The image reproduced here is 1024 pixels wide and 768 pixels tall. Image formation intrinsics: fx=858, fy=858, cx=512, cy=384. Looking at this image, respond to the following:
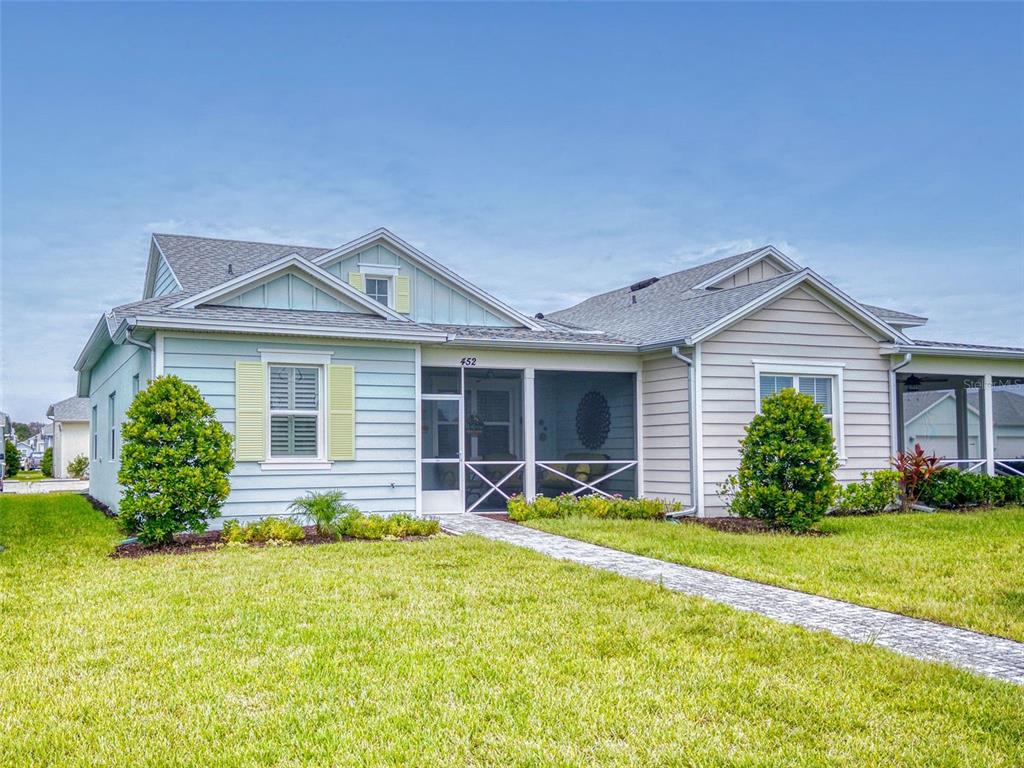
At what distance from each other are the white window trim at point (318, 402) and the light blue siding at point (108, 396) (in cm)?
172

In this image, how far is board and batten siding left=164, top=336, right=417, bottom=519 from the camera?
11.8 m

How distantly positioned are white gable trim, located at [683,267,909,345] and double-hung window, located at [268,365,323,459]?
5827 millimetres

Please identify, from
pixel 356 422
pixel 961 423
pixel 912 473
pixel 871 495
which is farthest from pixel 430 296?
pixel 961 423

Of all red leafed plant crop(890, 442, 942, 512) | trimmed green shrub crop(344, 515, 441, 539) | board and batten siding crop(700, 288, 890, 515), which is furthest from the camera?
red leafed plant crop(890, 442, 942, 512)

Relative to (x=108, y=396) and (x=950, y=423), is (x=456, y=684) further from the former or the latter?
(x=950, y=423)

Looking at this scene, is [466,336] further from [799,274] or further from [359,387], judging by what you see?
[799,274]

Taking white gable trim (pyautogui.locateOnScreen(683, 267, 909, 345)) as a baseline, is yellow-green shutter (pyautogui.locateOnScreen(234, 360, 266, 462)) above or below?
below

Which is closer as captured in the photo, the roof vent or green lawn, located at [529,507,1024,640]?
green lawn, located at [529,507,1024,640]

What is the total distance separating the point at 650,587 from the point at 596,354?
7.86 meters

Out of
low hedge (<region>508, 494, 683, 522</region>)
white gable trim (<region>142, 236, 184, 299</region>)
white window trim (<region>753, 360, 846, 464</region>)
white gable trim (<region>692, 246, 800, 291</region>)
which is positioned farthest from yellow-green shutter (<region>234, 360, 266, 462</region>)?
white gable trim (<region>692, 246, 800, 291</region>)

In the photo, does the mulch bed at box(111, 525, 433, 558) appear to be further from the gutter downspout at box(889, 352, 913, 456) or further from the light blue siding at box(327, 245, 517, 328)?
the gutter downspout at box(889, 352, 913, 456)

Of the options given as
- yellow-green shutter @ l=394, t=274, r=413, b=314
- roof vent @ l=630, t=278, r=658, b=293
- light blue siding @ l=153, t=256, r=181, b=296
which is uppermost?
roof vent @ l=630, t=278, r=658, b=293

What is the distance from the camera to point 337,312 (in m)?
13.5

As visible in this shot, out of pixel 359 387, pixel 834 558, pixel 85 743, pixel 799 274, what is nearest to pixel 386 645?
pixel 85 743
